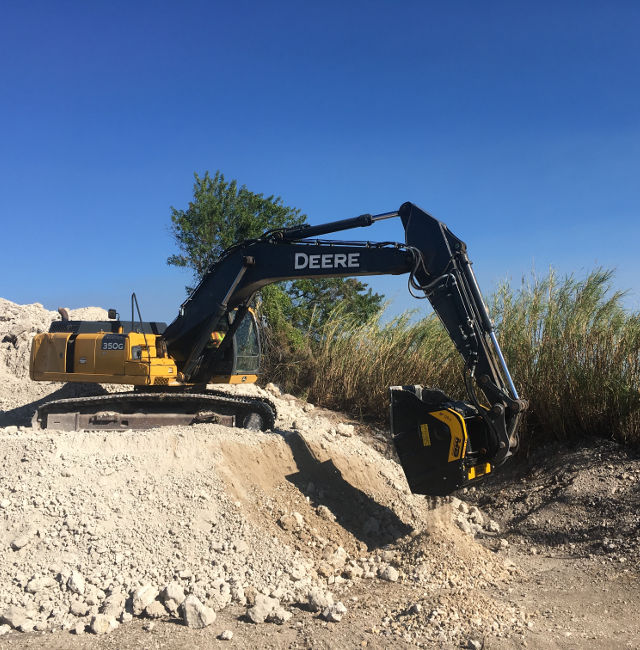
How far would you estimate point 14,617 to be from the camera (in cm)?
445

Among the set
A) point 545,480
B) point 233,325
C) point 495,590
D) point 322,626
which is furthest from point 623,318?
point 322,626

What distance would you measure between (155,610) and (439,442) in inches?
109

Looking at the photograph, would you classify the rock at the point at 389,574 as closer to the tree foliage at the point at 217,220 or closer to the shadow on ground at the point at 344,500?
the shadow on ground at the point at 344,500

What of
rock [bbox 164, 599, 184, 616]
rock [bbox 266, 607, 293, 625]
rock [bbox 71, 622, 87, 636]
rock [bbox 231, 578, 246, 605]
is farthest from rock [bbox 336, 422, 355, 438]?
rock [bbox 71, 622, 87, 636]

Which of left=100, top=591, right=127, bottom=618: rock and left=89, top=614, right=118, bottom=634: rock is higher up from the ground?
left=100, top=591, right=127, bottom=618: rock

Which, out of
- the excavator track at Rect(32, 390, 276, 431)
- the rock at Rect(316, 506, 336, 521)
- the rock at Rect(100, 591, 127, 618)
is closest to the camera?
the rock at Rect(100, 591, 127, 618)

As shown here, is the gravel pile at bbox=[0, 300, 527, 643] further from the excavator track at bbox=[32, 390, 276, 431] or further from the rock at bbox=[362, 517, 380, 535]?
the excavator track at bbox=[32, 390, 276, 431]

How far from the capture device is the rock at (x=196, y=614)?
171 inches

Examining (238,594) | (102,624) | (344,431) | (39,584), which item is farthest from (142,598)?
(344,431)

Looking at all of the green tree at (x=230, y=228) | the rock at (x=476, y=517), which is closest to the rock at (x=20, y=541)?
the rock at (x=476, y=517)

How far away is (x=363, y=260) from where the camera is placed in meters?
6.85

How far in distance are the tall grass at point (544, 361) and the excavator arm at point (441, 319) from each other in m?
1.80

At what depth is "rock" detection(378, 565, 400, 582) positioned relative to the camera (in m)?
5.14

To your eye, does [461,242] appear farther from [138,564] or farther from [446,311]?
[138,564]
